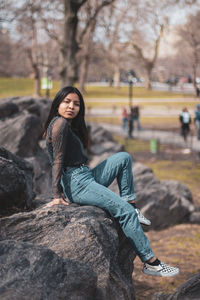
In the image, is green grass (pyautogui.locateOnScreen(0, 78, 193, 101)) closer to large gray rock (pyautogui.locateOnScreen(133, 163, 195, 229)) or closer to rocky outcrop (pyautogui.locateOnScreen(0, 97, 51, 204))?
large gray rock (pyautogui.locateOnScreen(133, 163, 195, 229))

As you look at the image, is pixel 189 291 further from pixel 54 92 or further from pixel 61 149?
pixel 54 92

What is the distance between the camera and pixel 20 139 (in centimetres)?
813

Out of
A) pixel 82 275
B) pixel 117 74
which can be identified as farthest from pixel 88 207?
pixel 117 74

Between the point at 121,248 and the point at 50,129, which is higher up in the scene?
the point at 50,129

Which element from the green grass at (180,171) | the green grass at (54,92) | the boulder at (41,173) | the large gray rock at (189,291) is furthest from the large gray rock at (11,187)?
the green grass at (54,92)

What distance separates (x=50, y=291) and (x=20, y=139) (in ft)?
18.0

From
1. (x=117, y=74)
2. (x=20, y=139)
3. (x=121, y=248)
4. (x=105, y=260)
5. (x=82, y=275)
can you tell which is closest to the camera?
(x=82, y=275)

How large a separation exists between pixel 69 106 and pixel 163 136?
17.4 m

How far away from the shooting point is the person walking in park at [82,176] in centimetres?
374

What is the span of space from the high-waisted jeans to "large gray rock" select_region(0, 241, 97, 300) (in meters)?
0.64

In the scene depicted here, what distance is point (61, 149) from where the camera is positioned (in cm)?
389

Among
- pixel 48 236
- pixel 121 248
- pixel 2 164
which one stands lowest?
pixel 121 248

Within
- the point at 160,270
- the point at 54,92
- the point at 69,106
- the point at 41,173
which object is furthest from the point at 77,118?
the point at 54,92

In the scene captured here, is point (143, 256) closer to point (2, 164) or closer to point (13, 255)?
point (13, 255)
